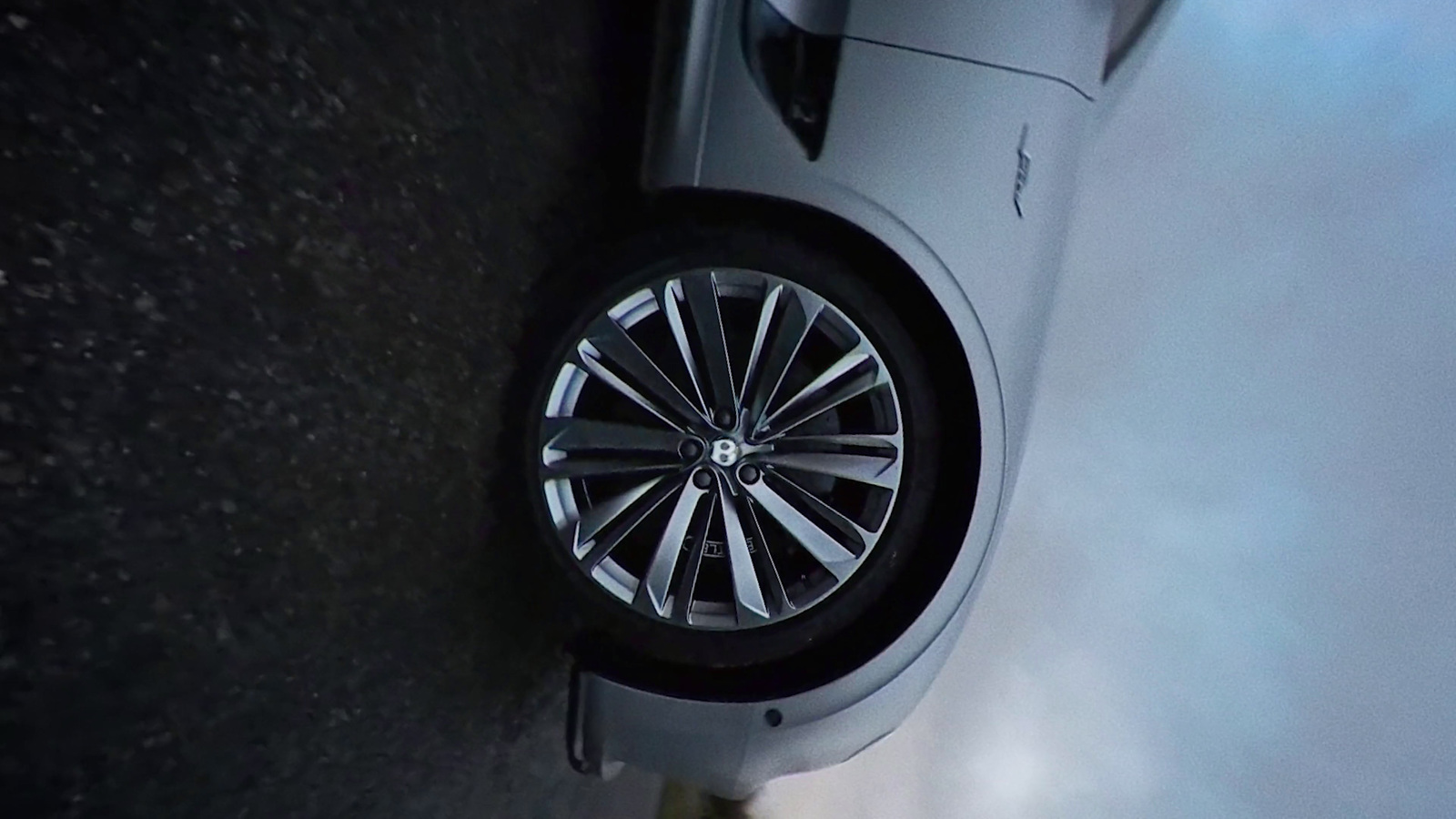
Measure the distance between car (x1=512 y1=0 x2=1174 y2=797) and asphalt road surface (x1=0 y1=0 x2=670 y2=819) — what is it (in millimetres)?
170

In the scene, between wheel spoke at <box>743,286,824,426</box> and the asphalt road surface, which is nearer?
the asphalt road surface

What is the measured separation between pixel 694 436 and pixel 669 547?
6.7 inches

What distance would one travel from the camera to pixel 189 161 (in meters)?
1.09

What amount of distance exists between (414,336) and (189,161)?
1.25 ft

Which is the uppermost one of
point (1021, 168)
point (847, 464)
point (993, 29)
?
point (993, 29)

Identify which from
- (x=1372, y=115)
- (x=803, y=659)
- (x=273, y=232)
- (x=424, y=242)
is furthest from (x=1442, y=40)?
(x=273, y=232)

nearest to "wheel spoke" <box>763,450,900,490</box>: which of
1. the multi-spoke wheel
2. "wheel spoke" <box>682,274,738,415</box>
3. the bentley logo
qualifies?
the multi-spoke wheel

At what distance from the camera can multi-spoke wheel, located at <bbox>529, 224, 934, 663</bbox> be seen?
1390 mm

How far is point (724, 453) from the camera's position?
138 centimetres

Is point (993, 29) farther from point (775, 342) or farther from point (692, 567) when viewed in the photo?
point (692, 567)

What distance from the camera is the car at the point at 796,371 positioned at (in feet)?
4.49

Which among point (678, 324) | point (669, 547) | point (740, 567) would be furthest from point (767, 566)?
point (678, 324)

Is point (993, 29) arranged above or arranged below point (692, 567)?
above

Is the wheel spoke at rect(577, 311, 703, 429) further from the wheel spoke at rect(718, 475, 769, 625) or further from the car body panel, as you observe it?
the car body panel
